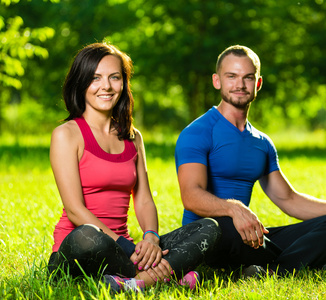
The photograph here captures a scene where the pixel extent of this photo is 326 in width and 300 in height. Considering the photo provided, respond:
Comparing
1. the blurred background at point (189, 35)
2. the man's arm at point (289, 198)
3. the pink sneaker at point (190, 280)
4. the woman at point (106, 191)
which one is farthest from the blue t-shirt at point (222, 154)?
the blurred background at point (189, 35)

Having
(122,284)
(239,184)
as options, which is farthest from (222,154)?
(122,284)

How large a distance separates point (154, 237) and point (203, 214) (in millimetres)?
411

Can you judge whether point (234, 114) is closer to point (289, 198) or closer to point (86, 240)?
point (289, 198)

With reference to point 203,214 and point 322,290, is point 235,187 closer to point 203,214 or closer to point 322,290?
point 203,214

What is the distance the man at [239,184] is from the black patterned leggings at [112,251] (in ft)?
0.70

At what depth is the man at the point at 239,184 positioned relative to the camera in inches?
142

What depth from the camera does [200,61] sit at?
1582 cm

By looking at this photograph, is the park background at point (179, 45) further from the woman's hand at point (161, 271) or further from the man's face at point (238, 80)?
the woman's hand at point (161, 271)

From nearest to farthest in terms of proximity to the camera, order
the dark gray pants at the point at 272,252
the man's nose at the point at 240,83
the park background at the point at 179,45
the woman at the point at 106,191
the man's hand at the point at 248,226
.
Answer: the woman at the point at 106,191
the man's hand at the point at 248,226
the dark gray pants at the point at 272,252
the man's nose at the point at 240,83
the park background at the point at 179,45

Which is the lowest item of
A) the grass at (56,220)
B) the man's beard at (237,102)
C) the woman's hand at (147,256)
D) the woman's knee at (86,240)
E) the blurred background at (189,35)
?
the grass at (56,220)

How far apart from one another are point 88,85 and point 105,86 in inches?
4.7

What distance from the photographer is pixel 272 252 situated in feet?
12.5

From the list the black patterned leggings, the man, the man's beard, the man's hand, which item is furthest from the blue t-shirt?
the black patterned leggings

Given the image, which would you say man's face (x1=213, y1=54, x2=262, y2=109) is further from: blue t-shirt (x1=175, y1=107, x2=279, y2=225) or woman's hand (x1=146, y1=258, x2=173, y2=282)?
woman's hand (x1=146, y1=258, x2=173, y2=282)
